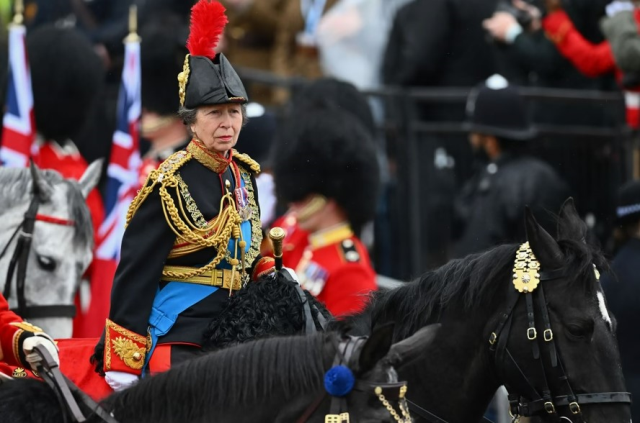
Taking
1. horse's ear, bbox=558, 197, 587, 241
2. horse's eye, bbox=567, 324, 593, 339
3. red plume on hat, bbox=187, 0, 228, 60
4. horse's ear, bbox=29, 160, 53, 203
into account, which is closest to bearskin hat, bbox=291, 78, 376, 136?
horse's ear, bbox=29, 160, 53, 203

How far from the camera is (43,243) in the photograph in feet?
22.0

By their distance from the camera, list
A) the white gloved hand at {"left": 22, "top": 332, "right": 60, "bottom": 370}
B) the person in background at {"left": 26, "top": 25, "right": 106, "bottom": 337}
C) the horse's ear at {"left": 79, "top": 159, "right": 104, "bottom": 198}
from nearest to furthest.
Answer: the white gloved hand at {"left": 22, "top": 332, "right": 60, "bottom": 370} < the horse's ear at {"left": 79, "top": 159, "right": 104, "bottom": 198} < the person in background at {"left": 26, "top": 25, "right": 106, "bottom": 337}

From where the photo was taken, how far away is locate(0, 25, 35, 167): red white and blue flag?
866 centimetres

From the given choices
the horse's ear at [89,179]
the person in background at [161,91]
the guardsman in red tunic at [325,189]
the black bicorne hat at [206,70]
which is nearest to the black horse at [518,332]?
the black bicorne hat at [206,70]

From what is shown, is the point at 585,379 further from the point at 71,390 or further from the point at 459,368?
the point at 71,390

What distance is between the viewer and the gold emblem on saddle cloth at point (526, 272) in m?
5.22

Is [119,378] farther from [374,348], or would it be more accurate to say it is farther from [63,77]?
[63,77]

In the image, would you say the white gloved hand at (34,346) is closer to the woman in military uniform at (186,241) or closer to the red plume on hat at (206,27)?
the woman in military uniform at (186,241)

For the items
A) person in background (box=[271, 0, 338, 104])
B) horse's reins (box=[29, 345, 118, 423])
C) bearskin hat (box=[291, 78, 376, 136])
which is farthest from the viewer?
person in background (box=[271, 0, 338, 104])

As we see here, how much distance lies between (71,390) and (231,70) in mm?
1490

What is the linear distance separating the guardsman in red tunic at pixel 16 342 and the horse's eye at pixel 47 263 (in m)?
1.57

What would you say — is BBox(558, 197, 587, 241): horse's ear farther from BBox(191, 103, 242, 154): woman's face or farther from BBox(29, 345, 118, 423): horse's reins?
BBox(29, 345, 118, 423): horse's reins

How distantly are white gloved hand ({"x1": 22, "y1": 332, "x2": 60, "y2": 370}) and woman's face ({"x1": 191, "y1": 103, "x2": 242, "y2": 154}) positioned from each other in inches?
37.8

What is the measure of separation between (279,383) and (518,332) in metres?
1.63
